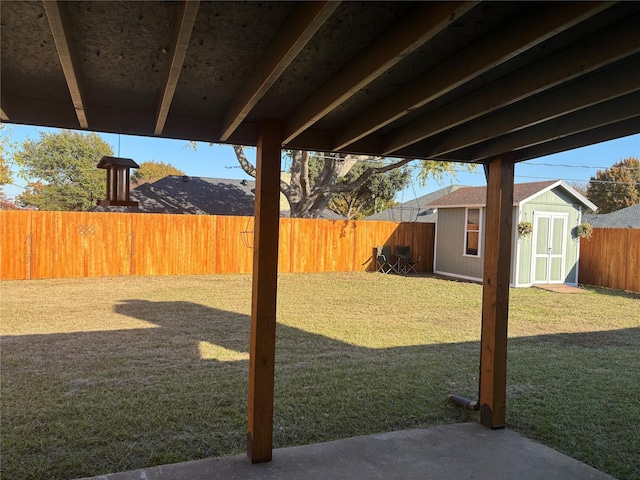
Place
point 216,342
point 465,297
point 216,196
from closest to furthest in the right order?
1. point 216,342
2. point 465,297
3. point 216,196

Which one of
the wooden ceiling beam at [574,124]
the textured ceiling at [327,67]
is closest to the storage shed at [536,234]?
the wooden ceiling beam at [574,124]

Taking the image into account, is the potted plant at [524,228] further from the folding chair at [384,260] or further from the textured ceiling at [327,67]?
the textured ceiling at [327,67]

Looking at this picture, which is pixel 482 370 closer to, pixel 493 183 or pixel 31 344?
pixel 493 183

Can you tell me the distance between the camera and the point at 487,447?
293 centimetres

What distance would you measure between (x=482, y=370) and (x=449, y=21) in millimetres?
2659

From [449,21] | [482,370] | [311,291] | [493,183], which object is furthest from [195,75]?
[311,291]

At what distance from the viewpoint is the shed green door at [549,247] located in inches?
463

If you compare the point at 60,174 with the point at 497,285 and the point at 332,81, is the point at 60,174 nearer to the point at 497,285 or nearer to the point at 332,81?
the point at 497,285

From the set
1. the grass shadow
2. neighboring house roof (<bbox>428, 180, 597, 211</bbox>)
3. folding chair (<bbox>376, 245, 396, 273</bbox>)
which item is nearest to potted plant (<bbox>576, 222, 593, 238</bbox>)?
neighboring house roof (<bbox>428, 180, 597, 211</bbox>)

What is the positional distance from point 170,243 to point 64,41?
35.2ft

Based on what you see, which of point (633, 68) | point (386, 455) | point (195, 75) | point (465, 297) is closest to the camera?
point (633, 68)

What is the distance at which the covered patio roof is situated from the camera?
60.0 inches

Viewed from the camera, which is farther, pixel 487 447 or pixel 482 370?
pixel 482 370

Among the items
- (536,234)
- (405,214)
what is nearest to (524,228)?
(536,234)
